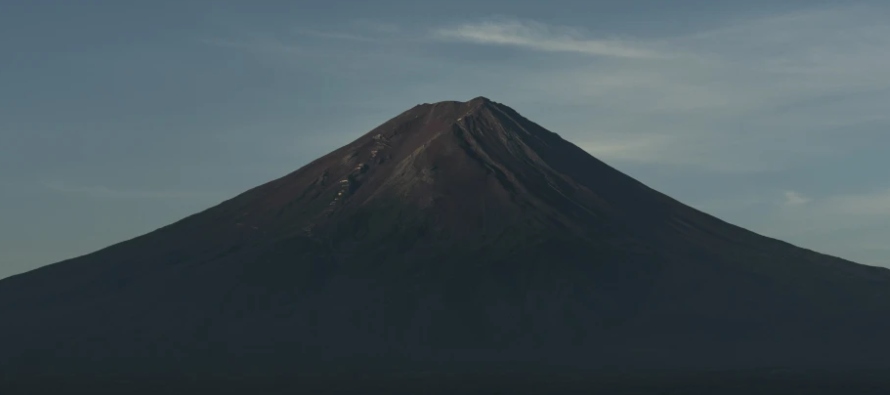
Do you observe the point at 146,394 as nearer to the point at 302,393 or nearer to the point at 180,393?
the point at 180,393

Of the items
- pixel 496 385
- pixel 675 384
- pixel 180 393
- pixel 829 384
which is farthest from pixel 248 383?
pixel 829 384

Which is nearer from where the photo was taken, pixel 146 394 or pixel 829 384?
pixel 146 394

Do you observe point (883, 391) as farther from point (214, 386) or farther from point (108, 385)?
point (108, 385)

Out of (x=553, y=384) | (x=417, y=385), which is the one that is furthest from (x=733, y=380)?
(x=417, y=385)

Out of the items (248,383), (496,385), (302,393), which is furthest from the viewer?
(248,383)

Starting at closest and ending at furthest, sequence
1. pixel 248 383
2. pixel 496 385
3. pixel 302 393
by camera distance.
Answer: pixel 302 393
pixel 496 385
pixel 248 383

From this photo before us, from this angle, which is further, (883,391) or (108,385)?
(108,385)
